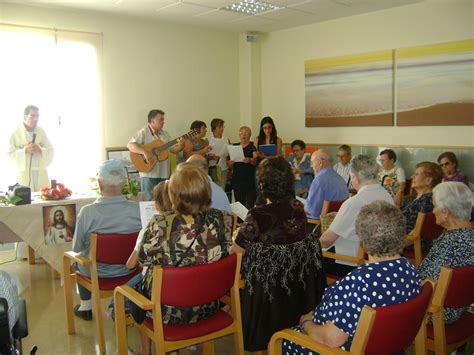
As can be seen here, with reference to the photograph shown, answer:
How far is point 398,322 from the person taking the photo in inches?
65.1

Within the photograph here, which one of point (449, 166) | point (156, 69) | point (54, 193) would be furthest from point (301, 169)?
point (54, 193)

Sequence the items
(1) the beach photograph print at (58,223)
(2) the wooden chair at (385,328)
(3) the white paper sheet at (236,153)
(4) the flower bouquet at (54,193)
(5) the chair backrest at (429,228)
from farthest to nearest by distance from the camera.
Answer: (3) the white paper sheet at (236,153) < (4) the flower bouquet at (54,193) < (1) the beach photograph print at (58,223) < (5) the chair backrest at (429,228) < (2) the wooden chair at (385,328)

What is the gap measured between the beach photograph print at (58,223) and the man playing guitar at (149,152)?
4.64 ft

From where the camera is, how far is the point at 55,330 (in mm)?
3314

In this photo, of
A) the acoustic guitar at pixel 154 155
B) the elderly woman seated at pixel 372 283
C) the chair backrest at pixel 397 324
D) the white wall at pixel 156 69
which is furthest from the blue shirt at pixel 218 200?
the white wall at pixel 156 69

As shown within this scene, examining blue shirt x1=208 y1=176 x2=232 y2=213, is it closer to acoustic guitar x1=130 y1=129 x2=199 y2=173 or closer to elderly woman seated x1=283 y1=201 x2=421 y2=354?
elderly woman seated x1=283 y1=201 x2=421 y2=354

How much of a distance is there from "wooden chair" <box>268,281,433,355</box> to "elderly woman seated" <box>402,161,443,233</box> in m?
1.72

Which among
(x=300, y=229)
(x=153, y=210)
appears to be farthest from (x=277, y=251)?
(x=153, y=210)

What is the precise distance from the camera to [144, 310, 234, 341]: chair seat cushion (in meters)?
2.22

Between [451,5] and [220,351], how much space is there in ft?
15.3

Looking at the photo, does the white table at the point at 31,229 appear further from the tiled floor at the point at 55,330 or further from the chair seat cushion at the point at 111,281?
the chair seat cushion at the point at 111,281

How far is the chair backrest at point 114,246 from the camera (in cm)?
273

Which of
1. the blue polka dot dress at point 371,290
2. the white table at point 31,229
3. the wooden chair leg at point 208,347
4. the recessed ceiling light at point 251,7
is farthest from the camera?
the recessed ceiling light at point 251,7

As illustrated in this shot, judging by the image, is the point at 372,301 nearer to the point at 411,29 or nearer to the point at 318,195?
the point at 318,195
